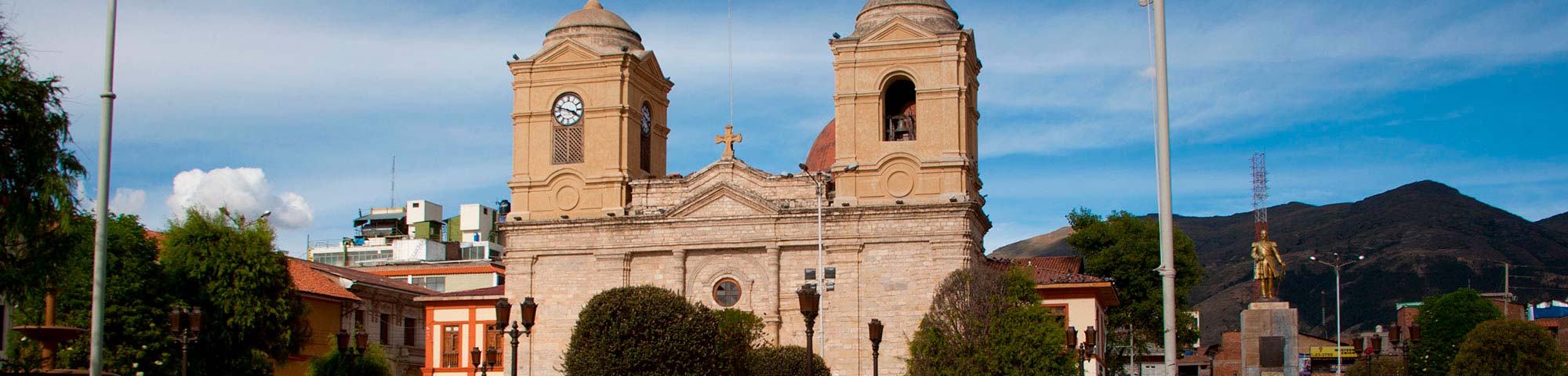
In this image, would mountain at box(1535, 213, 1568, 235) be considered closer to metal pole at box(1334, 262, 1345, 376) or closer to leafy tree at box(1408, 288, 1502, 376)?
metal pole at box(1334, 262, 1345, 376)

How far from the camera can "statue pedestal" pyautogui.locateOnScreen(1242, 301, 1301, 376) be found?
123 feet

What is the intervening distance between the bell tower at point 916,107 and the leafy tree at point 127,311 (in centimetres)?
1851

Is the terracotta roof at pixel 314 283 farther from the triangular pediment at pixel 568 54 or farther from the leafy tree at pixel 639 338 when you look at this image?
the leafy tree at pixel 639 338

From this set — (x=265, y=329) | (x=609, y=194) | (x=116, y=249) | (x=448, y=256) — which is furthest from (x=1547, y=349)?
(x=448, y=256)

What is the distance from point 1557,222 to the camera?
19250cm

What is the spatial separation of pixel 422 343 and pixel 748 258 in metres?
21.7

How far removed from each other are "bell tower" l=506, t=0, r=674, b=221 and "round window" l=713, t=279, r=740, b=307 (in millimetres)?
3766

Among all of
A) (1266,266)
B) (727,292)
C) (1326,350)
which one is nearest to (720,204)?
(727,292)

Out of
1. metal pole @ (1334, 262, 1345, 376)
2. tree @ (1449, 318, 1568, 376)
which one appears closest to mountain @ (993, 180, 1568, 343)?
metal pole @ (1334, 262, 1345, 376)

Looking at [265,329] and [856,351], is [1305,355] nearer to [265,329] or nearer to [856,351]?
[856,351]

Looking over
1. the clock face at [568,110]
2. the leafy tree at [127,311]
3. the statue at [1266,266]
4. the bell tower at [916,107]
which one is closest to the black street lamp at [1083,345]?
the statue at [1266,266]

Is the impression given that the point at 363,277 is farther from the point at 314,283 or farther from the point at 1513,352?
the point at 1513,352

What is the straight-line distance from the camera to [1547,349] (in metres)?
48.4

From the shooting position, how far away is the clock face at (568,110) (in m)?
48.0
